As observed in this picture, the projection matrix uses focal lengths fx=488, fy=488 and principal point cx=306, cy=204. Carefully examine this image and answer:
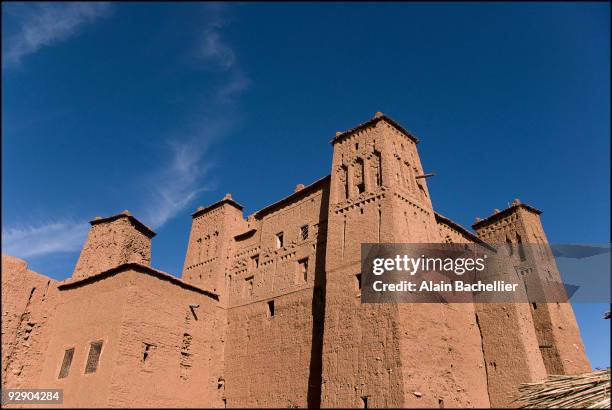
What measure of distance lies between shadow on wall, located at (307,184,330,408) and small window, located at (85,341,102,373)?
8692 mm

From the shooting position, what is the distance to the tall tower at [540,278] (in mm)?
24938

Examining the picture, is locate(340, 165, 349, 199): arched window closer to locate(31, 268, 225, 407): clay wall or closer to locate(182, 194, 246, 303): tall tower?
locate(182, 194, 246, 303): tall tower

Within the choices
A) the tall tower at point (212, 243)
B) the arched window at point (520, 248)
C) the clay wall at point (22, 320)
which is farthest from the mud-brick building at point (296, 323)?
the arched window at point (520, 248)

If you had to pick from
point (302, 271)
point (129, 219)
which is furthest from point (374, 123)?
point (129, 219)

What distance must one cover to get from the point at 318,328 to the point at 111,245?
12.0 meters

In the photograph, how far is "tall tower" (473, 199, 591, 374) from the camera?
24.9 meters

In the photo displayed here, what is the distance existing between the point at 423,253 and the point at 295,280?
652 centimetres

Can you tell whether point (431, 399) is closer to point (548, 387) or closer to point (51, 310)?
point (548, 387)

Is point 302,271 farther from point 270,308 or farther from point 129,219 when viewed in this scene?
point 129,219

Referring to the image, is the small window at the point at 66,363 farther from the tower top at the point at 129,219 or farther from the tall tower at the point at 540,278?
the tall tower at the point at 540,278

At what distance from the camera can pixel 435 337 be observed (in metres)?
18.7

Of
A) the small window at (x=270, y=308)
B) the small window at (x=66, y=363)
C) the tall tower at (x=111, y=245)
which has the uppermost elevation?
the tall tower at (x=111, y=245)

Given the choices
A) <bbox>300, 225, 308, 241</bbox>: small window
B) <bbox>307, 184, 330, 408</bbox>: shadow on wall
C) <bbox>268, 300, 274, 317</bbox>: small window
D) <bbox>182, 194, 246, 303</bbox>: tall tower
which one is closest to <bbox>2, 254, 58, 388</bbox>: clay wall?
<bbox>182, 194, 246, 303</bbox>: tall tower

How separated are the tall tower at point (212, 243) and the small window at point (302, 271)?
17.1 ft
